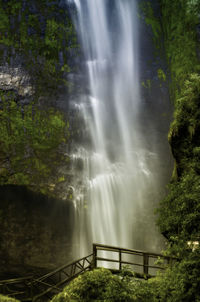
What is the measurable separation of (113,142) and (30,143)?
339 inches

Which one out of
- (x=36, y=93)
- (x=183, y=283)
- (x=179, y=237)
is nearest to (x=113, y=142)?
(x=36, y=93)

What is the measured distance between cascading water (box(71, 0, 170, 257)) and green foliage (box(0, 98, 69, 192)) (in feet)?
8.75

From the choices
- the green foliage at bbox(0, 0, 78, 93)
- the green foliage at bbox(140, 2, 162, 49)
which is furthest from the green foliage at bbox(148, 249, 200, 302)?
the green foliage at bbox(140, 2, 162, 49)

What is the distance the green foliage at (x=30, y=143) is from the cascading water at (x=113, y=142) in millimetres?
2668

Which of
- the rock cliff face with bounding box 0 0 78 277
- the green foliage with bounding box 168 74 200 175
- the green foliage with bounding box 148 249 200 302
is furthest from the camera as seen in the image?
the rock cliff face with bounding box 0 0 78 277

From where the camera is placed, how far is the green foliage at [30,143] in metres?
20.8

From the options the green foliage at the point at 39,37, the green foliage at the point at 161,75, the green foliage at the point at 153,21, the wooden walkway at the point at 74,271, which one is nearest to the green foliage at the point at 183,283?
the wooden walkway at the point at 74,271

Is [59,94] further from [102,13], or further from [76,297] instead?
[76,297]

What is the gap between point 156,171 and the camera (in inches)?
851

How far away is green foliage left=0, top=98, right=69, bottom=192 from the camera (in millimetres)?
20750

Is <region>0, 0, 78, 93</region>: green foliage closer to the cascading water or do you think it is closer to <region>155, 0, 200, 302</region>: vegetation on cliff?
the cascading water

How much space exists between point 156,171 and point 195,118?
46.8 ft

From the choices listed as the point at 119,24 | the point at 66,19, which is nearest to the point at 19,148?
the point at 66,19

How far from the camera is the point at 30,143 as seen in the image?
73.3 feet
